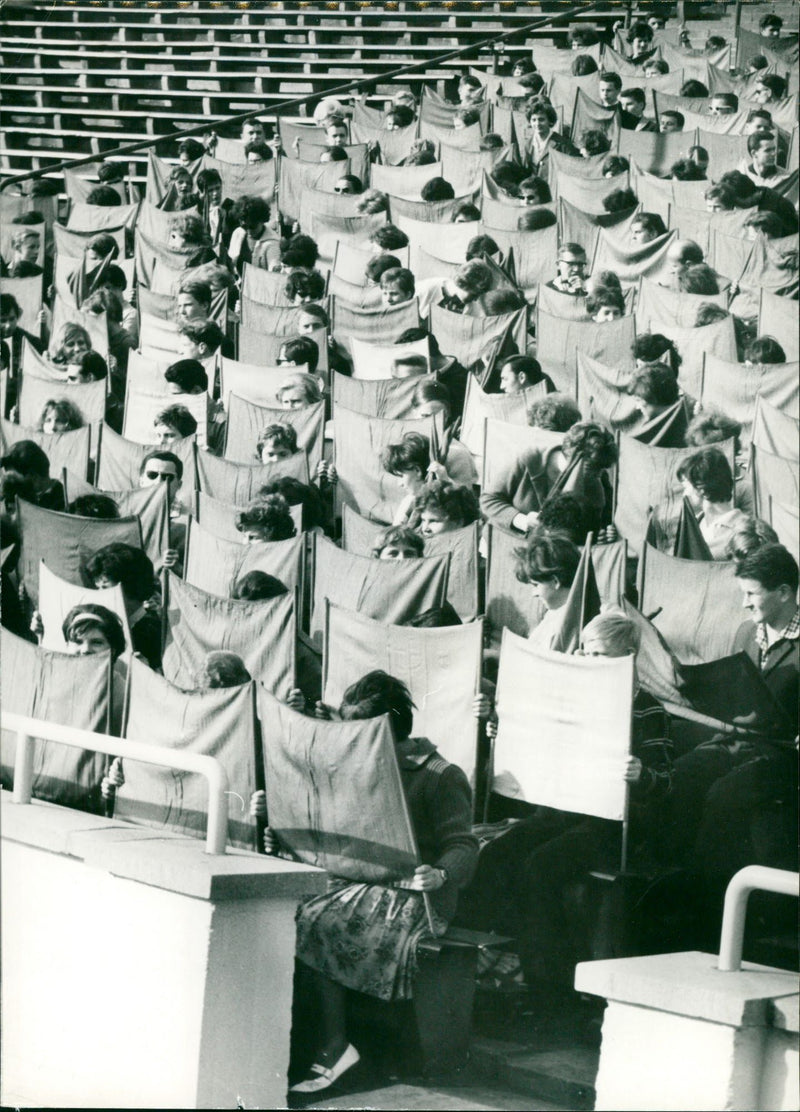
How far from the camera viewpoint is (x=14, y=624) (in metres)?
6.62

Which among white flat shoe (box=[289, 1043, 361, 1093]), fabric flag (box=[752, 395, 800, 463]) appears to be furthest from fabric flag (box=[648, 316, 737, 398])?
white flat shoe (box=[289, 1043, 361, 1093])

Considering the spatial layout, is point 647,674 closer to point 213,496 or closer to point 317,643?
point 317,643

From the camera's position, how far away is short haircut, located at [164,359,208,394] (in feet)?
28.3

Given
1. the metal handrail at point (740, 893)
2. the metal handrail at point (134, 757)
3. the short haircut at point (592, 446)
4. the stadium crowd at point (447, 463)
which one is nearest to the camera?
the metal handrail at point (740, 893)

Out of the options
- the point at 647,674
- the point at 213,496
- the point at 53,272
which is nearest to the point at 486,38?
the point at 53,272

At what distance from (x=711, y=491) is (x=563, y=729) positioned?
1.77m

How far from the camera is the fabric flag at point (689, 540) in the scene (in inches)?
239

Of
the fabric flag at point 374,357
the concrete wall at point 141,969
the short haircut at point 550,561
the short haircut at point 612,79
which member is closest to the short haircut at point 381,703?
the concrete wall at point 141,969

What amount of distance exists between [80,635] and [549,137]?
752 centimetres

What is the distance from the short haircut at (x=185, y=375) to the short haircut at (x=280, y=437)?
1188 millimetres

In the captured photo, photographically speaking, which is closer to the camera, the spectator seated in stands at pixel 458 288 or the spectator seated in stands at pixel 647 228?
the spectator seated in stands at pixel 458 288

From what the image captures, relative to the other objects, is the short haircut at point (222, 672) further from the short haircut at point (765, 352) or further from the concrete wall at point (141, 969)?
the short haircut at point (765, 352)

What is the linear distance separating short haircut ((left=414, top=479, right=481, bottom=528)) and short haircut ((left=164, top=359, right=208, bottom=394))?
2.47 meters

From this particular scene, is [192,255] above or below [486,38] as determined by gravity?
below
